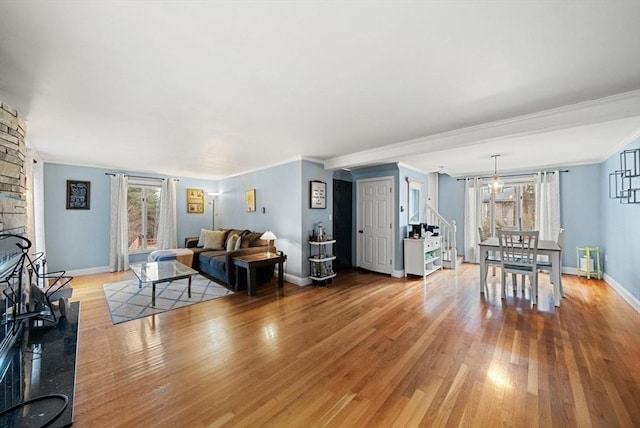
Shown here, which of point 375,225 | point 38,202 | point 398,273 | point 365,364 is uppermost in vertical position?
point 38,202

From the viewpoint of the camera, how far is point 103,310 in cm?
344

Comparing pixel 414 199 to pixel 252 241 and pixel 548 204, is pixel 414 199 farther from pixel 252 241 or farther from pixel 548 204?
pixel 252 241

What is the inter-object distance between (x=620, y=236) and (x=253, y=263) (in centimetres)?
582

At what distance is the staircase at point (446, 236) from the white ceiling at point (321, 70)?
2.63 meters

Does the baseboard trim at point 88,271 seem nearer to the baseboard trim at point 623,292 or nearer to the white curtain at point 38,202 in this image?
the white curtain at point 38,202

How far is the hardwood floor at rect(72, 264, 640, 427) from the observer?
5.45 feet

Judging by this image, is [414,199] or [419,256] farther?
[414,199]

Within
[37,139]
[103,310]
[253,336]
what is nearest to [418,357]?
[253,336]

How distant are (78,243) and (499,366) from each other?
7.50m

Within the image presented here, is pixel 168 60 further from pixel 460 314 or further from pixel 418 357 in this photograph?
pixel 460 314

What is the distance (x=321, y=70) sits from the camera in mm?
1886

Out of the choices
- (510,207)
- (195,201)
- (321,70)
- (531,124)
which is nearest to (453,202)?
(510,207)

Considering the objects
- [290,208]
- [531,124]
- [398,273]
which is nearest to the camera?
[531,124]

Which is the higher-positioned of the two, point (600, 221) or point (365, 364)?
point (600, 221)
